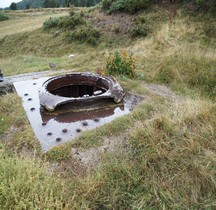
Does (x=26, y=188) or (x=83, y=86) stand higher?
(x=26, y=188)

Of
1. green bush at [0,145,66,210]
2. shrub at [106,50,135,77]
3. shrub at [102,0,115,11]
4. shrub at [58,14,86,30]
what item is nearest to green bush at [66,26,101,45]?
shrub at [58,14,86,30]

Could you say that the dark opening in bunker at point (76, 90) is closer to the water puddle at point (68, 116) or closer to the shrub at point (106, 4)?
the water puddle at point (68, 116)

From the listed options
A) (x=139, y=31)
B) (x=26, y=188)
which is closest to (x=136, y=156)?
(x=26, y=188)

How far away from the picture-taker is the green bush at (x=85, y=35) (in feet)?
40.1

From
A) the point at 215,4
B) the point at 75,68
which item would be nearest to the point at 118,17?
the point at 215,4

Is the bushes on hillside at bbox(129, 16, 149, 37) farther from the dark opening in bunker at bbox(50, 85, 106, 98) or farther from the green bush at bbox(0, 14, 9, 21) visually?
the green bush at bbox(0, 14, 9, 21)

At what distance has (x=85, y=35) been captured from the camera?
1270 centimetres

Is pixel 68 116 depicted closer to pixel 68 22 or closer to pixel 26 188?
pixel 26 188

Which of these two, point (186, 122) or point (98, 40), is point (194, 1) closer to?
point (98, 40)

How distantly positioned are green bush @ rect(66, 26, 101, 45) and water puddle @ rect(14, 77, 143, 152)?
7.88 m

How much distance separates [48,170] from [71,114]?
131 cm

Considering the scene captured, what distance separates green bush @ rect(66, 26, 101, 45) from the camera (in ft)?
40.1

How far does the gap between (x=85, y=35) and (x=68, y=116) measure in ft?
30.5

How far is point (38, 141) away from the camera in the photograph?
353 centimetres
